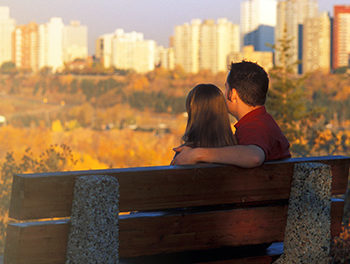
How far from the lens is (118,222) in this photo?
193 cm

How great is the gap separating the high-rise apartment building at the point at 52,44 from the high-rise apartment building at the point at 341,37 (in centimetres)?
3078

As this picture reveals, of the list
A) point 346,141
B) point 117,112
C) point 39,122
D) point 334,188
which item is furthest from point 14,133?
point 334,188

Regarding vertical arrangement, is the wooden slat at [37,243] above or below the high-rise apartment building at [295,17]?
below

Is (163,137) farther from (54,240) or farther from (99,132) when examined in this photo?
(54,240)

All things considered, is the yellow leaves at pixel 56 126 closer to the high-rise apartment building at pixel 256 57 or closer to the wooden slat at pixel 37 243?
the high-rise apartment building at pixel 256 57

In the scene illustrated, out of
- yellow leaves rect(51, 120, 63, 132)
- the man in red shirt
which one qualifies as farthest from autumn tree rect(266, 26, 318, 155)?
the man in red shirt

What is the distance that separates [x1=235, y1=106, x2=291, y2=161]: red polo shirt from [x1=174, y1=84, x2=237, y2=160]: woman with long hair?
0.06m

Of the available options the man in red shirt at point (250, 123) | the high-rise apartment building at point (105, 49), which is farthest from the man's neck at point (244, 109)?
the high-rise apartment building at point (105, 49)

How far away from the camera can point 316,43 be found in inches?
2496

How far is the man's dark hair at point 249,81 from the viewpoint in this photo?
2.25 m

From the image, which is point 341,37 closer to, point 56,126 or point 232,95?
point 56,126

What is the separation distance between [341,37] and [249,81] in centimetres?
6566

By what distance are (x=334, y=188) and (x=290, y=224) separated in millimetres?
306

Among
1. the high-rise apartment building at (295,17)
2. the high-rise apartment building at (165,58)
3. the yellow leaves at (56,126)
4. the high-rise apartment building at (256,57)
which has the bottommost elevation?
the yellow leaves at (56,126)
